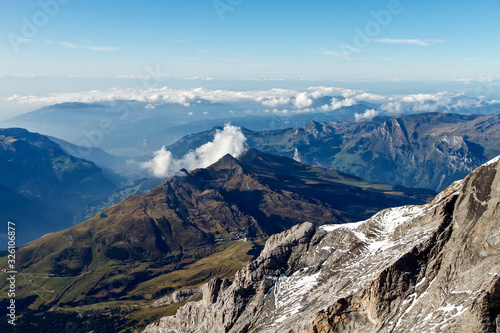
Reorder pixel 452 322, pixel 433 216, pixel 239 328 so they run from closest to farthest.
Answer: pixel 452 322 < pixel 433 216 < pixel 239 328

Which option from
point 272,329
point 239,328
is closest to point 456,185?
point 272,329

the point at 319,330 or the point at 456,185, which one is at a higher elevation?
the point at 456,185

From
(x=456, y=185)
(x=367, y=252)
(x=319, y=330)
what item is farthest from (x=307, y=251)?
(x=456, y=185)

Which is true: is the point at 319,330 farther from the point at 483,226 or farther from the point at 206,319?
the point at 206,319

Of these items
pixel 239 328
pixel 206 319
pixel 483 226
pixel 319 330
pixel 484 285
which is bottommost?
pixel 206 319

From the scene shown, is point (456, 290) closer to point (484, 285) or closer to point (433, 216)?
point (484, 285)

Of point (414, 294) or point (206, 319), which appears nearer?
point (414, 294)

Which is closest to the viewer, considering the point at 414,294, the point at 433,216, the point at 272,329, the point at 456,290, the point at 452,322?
the point at 452,322
